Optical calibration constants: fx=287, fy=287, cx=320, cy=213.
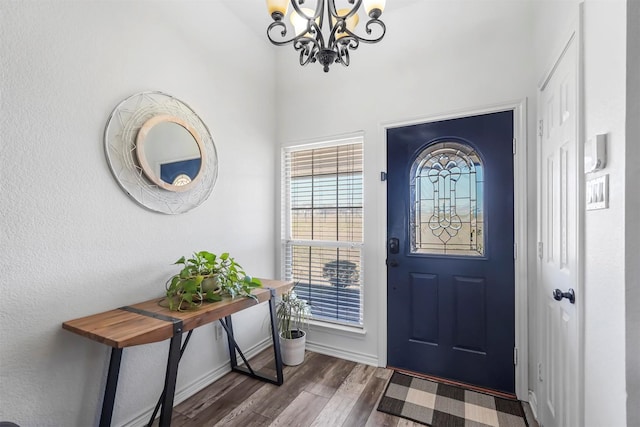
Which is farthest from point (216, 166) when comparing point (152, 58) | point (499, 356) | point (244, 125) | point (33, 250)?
point (499, 356)

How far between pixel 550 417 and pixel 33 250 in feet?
9.02

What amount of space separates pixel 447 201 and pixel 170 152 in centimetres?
204

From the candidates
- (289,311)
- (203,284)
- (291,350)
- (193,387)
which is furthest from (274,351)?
(203,284)

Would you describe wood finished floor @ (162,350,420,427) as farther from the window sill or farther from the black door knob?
the black door knob

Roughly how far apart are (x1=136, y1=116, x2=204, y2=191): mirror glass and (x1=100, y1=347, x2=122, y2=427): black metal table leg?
1.00 metres

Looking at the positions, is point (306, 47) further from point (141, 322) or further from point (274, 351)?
point (274, 351)

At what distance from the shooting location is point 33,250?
4.39 feet

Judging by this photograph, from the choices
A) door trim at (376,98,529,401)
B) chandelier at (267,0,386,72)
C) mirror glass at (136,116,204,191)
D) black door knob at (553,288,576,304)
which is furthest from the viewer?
door trim at (376,98,529,401)

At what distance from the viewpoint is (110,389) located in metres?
1.47

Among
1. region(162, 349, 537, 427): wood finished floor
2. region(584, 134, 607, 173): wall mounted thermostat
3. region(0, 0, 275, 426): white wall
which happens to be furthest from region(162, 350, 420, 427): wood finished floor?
region(584, 134, 607, 173): wall mounted thermostat

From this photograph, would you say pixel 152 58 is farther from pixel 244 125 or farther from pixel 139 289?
pixel 139 289

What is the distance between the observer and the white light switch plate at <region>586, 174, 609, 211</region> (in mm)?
931

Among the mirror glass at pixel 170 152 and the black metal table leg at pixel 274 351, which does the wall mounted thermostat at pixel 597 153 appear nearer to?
the black metal table leg at pixel 274 351
